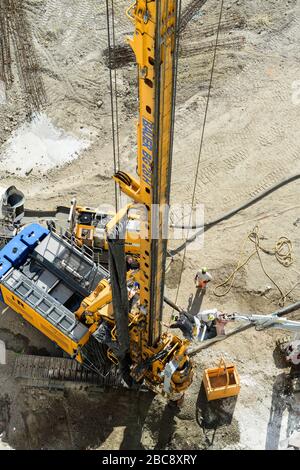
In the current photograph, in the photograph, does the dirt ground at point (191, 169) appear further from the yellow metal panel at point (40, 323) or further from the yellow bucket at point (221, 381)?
the yellow metal panel at point (40, 323)

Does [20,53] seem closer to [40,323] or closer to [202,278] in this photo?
[202,278]

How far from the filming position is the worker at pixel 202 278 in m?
18.6

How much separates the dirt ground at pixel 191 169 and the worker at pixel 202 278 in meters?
0.33

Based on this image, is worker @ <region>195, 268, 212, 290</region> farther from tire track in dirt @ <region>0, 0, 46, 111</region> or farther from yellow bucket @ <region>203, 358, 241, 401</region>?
tire track in dirt @ <region>0, 0, 46, 111</region>

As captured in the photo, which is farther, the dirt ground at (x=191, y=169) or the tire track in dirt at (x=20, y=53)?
the tire track in dirt at (x=20, y=53)

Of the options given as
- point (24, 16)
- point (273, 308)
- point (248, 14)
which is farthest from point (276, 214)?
point (24, 16)

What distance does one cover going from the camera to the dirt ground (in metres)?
16.4

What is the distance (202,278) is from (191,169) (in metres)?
5.30

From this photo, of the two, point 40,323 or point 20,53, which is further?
point 20,53

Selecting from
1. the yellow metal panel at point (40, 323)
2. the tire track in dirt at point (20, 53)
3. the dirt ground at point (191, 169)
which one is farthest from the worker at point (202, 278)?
the tire track in dirt at point (20, 53)

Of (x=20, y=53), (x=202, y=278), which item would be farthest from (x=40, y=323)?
(x=20, y=53)

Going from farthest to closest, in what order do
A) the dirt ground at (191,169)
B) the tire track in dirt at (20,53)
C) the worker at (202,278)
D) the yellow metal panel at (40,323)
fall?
the tire track in dirt at (20,53)
the worker at (202,278)
the dirt ground at (191,169)
the yellow metal panel at (40,323)

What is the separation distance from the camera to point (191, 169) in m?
22.2

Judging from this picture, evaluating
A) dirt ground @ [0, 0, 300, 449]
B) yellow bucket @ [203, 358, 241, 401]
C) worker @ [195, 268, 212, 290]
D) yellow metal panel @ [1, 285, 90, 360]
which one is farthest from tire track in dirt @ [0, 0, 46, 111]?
yellow bucket @ [203, 358, 241, 401]
